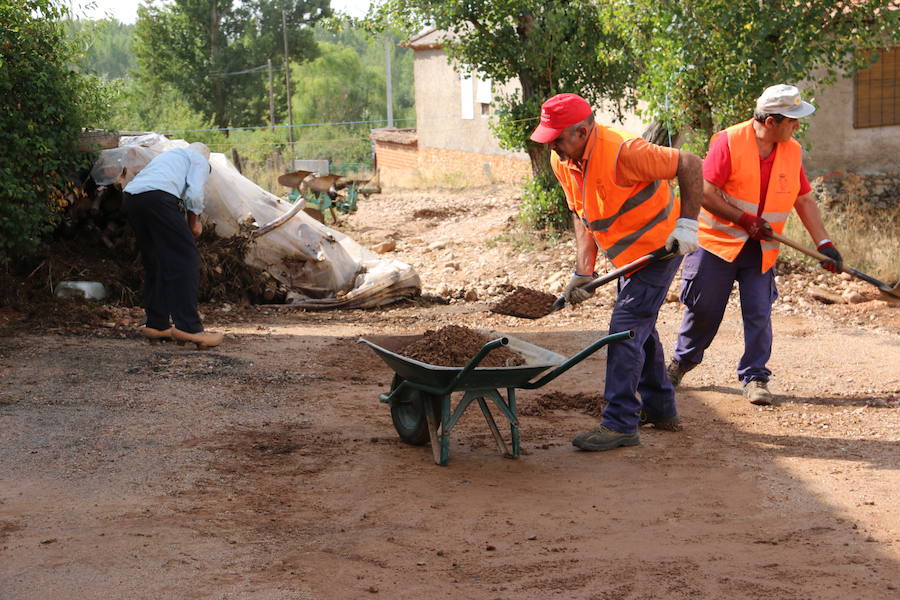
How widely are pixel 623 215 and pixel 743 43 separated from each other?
18.1 ft

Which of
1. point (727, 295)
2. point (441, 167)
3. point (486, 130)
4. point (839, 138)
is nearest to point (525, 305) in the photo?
point (727, 295)

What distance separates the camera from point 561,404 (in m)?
6.20

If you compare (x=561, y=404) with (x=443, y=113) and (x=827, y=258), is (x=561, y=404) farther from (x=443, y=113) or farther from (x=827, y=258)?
(x=443, y=113)

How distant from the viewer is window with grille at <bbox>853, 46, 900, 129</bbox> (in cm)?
1231

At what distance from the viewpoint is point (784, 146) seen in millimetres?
5707

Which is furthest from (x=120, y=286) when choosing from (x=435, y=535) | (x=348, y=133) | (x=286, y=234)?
(x=348, y=133)

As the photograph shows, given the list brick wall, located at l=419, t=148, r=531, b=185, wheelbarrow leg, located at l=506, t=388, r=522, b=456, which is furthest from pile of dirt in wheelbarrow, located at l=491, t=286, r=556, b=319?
brick wall, located at l=419, t=148, r=531, b=185

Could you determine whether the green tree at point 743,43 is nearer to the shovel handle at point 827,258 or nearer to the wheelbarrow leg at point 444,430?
the shovel handle at point 827,258

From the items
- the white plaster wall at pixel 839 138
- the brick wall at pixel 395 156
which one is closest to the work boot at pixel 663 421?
the white plaster wall at pixel 839 138

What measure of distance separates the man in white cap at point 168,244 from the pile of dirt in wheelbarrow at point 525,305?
2858 millimetres

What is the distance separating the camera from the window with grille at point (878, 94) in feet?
40.4

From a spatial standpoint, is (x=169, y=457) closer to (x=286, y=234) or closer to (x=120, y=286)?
(x=120, y=286)

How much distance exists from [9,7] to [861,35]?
792cm

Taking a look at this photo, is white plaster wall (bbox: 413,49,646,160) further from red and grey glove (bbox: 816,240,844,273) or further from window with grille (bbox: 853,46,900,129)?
red and grey glove (bbox: 816,240,844,273)
